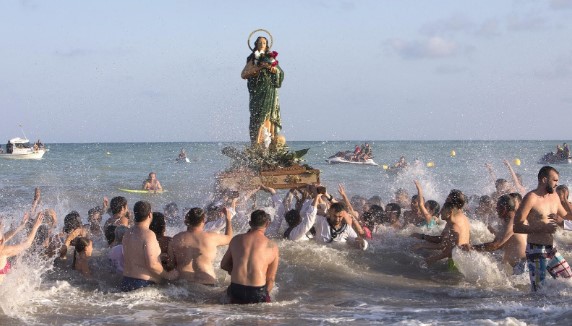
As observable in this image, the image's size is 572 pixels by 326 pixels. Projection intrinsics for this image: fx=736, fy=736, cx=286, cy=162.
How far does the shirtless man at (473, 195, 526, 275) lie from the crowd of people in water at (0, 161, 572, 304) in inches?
0.5

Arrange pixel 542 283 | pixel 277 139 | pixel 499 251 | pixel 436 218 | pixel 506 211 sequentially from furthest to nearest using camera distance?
pixel 436 218, pixel 277 139, pixel 499 251, pixel 506 211, pixel 542 283

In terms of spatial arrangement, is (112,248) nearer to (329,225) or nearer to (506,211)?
(329,225)

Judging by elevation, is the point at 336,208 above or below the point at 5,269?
above

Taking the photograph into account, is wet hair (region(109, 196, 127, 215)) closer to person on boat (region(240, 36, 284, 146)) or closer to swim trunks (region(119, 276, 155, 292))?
swim trunks (region(119, 276, 155, 292))

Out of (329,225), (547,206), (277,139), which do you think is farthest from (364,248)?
(547,206)

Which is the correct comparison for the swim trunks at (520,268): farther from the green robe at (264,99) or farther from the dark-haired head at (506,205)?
the green robe at (264,99)

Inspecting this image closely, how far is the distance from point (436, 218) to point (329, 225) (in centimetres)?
300

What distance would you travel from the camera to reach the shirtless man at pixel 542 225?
29.4ft

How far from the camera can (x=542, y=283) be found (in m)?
9.28

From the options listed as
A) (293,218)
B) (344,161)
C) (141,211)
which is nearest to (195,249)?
(141,211)

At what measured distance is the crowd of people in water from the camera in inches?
334

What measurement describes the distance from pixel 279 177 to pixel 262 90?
1738 mm

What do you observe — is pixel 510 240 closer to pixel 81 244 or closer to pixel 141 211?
pixel 141 211

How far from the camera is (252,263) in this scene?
8352mm
